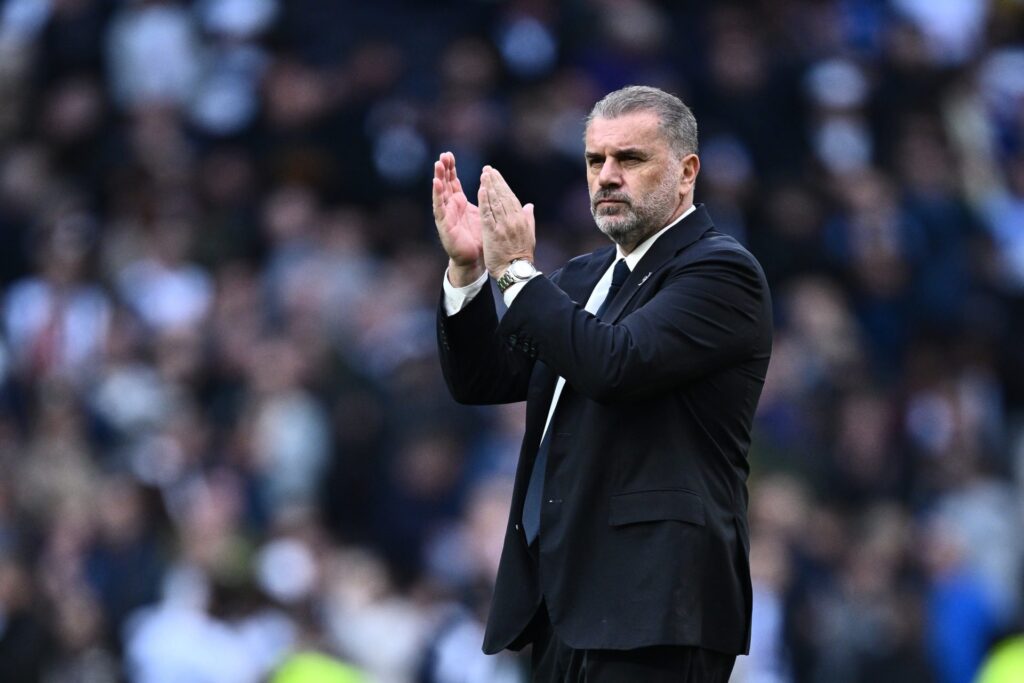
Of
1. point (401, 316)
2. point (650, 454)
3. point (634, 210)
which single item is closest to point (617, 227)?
point (634, 210)

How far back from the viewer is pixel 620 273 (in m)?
4.09

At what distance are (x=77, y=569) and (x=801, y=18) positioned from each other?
255 inches

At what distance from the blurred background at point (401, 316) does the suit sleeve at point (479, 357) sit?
3.99 meters

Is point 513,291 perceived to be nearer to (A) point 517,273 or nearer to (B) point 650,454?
(A) point 517,273

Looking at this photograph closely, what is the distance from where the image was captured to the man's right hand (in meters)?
4.13

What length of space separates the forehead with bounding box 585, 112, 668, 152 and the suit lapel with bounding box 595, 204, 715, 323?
21 centimetres

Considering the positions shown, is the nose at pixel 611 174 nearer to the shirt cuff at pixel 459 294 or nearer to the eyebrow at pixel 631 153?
the eyebrow at pixel 631 153

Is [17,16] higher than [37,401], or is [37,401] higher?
[17,16]

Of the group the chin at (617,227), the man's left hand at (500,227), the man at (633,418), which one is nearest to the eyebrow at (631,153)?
the man at (633,418)

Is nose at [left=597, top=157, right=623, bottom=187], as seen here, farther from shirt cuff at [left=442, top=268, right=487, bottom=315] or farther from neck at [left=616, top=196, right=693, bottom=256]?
shirt cuff at [left=442, top=268, right=487, bottom=315]

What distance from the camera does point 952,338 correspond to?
34.4 feet

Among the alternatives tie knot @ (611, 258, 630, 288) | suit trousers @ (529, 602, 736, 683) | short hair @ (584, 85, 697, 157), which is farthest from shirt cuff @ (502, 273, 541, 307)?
suit trousers @ (529, 602, 736, 683)

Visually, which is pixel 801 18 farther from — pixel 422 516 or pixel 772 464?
pixel 422 516

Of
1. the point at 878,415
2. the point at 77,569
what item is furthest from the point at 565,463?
the point at 878,415
